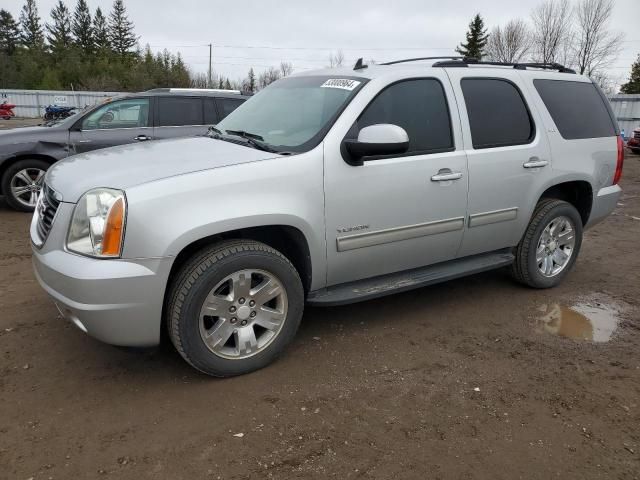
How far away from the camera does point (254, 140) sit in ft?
11.6

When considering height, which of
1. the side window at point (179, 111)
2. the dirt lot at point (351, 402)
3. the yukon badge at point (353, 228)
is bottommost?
the dirt lot at point (351, 402)

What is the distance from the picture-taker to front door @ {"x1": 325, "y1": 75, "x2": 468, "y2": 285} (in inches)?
130

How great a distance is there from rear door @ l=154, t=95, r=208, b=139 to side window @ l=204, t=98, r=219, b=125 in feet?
0.15

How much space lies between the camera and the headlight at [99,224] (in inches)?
105

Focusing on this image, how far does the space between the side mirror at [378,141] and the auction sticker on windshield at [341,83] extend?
0.48 m

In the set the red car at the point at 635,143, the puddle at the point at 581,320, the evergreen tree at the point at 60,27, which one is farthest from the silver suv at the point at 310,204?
the evergreen tree at the point at 60,27

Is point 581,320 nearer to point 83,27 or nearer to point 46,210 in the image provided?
point 46,210

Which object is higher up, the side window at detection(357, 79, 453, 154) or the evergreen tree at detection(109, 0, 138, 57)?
the evergreen tree at detection(109, 0, 138, 57)

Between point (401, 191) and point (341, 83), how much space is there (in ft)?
2.91

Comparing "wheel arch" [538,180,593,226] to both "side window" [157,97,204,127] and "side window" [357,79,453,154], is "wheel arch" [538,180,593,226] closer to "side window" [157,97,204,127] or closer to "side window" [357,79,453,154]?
"side window" [357,79,453,154]

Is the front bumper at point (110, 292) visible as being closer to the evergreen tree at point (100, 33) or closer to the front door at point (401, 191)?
the front door at point (401, 191)

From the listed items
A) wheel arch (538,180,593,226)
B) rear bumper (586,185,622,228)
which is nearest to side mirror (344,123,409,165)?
wheel arch (538,180,593,226)

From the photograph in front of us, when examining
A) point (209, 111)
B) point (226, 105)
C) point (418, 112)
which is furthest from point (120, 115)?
point (418, 112)

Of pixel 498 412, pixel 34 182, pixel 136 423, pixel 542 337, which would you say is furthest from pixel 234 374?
pixel 34 182
